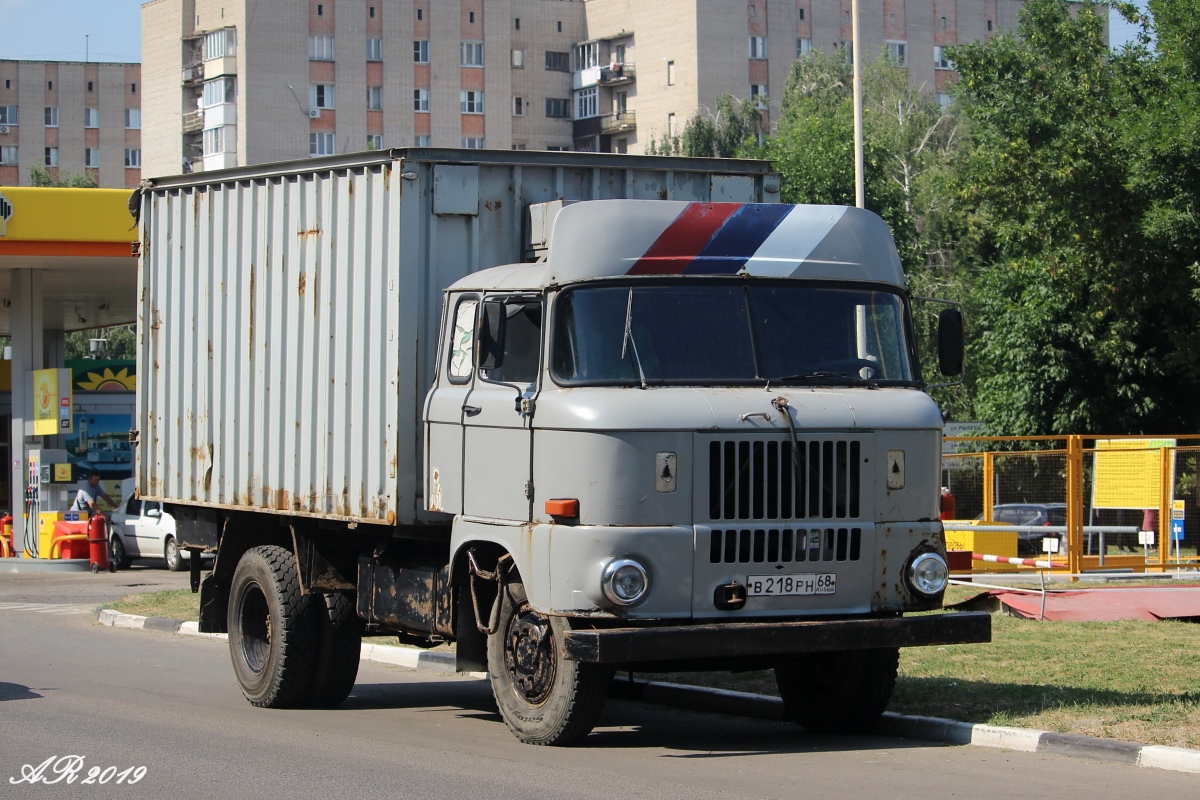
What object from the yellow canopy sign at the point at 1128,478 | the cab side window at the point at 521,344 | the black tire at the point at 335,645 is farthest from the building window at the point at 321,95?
the cab side window at the point at 521,344

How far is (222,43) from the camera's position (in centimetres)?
7894

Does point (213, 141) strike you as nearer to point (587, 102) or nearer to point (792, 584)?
point (587, 102)

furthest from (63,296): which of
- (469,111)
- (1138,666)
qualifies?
(469,111)

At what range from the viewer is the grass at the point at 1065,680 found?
30.4ft

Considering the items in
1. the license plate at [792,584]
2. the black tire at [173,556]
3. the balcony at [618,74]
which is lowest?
the black tire at [173,556]

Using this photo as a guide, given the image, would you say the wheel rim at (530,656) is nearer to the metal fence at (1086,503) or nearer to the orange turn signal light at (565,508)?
the orange turn signal light at (565,508)

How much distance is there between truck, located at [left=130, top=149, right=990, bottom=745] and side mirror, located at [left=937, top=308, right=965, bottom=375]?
0.06 feet

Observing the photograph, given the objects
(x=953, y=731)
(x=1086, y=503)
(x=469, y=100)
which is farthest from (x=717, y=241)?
(x=469, y=100)

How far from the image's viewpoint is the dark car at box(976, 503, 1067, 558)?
71.8 ft

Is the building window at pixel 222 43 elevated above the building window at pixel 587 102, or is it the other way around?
the building window at pixel 222 43

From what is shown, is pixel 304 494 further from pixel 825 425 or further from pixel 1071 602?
pixel 1071 602

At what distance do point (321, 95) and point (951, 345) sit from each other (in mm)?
73634

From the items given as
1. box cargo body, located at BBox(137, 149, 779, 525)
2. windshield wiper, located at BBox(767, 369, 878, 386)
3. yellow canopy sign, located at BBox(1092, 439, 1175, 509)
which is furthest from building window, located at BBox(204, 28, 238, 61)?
windshield wiper, located at BBox(767, 369, 878, 386)

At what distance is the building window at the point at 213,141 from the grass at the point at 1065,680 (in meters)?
69.6
